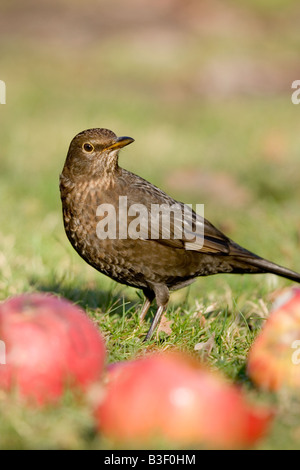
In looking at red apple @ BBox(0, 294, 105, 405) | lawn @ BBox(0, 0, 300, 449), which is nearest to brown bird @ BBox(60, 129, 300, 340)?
lawn @ BBox(0, 0, 300, 449)

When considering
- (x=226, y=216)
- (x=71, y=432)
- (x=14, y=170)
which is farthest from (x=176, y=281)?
(x=14, y=170)

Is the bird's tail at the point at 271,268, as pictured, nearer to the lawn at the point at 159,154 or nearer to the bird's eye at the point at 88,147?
the lawn at the point at 159,154

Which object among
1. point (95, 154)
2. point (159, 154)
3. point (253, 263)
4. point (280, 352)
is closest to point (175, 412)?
point (280, 352)

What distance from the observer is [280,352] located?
10.1 feet

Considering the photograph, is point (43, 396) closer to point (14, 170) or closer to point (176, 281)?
point (176, 281)

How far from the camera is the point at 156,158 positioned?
9.28 meters

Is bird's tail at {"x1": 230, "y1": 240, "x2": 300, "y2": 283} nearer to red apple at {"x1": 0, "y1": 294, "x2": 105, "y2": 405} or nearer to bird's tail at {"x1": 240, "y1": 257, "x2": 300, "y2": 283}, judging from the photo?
bird's tail at {"x1": 240, "y1": 257, "x2": 300, "y2": 283}

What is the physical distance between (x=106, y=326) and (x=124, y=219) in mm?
592

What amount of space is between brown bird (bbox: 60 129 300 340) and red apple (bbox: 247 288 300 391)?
1.03 meters

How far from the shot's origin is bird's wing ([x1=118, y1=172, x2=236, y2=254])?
431cm

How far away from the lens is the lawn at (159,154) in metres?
3.95

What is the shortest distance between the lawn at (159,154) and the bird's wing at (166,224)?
0.39 metres

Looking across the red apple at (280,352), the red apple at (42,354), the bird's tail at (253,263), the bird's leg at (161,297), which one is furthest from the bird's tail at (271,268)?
the red apple at (42,354)

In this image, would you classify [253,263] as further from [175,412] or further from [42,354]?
[175,412]
